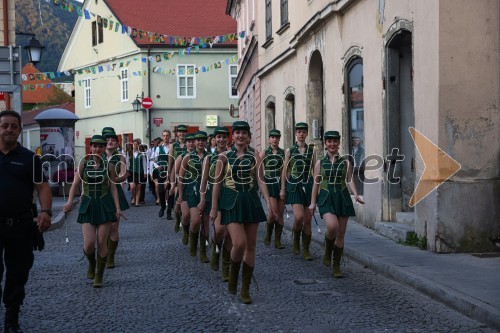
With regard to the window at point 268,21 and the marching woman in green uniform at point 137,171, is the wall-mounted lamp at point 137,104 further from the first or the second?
the marching woman in green uniform at point 137,171

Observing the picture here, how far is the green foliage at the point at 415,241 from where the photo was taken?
420 inches

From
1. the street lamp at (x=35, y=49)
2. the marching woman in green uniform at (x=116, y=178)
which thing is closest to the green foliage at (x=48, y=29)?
the street lamp at (x=35, y=49)

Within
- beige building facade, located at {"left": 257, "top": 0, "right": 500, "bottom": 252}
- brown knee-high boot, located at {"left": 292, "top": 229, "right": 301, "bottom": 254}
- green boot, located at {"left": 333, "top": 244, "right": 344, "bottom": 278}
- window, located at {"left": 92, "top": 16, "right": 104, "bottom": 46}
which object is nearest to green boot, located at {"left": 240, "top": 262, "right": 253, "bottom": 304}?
green boot, located at {"left": 333, "top": 244, "right": 344, "bottom": 278}

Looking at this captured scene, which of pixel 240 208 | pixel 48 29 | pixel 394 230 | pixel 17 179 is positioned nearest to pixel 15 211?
pixel 17 179

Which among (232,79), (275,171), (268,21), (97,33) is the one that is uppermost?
(97,33)

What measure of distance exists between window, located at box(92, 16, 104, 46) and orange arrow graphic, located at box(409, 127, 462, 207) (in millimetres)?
38761

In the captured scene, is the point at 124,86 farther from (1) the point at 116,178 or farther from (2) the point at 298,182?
(1) the point at 116,178

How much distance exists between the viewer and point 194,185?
11219 mm

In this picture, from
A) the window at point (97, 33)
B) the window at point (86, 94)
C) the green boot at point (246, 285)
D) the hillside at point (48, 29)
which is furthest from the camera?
the hillside at point (48, 29)

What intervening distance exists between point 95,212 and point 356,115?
25.2ft

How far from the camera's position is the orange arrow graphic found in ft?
34.0

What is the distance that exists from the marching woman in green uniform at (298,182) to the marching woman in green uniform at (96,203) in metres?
2.87

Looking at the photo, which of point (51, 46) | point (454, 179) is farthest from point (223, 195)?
point (51, 46)

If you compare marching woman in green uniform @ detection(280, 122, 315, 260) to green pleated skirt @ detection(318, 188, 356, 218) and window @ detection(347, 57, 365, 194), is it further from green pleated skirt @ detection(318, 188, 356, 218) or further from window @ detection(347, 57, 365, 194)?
window @ detection(347, 57, 365, 194)
